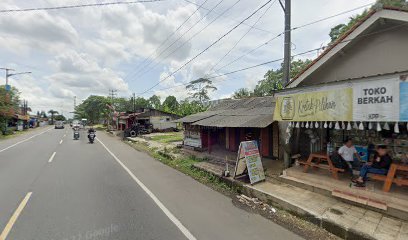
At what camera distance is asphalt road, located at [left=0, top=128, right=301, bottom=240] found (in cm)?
463

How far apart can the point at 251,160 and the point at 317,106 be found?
2.85 m

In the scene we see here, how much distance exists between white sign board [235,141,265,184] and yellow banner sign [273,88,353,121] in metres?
1.57

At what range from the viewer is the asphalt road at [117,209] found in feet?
15.2

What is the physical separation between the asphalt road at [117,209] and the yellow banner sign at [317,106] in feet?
12.1

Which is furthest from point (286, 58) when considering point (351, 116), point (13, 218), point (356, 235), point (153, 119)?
point (153, 119)

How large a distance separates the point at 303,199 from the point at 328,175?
1932 mm

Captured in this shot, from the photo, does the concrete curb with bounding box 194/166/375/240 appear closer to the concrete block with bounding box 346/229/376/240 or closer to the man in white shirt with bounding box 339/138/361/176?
the concrete block with bounding box 346/229/376/240

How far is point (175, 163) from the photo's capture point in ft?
40.0

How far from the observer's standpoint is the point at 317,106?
23.1ft

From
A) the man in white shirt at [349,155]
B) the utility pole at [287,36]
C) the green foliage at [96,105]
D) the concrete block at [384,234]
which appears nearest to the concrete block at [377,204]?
the concrete block at [384,234]

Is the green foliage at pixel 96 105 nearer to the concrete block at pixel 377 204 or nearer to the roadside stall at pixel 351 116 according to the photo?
the roadside stall at pixel 351 116

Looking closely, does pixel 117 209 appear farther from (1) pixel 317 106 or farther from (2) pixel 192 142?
(2) pixel 192 142

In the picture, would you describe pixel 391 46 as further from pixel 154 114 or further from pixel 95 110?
pixel 95 110

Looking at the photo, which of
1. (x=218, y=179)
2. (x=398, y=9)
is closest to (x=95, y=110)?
(x=218, y=179)
